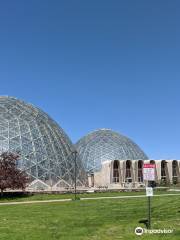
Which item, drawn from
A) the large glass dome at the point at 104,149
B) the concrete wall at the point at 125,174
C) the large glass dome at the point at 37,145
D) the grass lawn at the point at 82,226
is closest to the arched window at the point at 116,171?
the concrete wall at the point at 125,174

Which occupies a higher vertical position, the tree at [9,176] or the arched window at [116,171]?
the arched window at [116,171]

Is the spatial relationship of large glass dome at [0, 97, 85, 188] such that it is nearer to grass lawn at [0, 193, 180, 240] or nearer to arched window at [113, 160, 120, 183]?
arched window at [113, 160, 120, 183]

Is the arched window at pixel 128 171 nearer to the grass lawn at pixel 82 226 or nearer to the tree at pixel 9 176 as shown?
the tree at pixel 9 176

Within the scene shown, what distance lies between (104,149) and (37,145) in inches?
2288

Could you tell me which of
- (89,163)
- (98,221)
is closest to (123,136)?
(89,163)

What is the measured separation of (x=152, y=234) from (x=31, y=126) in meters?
53.8

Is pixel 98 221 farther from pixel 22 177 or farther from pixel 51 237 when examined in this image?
pixel 22 177

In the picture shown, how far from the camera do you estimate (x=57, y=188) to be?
64.1 m

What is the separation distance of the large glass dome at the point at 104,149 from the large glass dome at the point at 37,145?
46238mm

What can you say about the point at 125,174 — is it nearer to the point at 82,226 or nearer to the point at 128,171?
the point at 128,171

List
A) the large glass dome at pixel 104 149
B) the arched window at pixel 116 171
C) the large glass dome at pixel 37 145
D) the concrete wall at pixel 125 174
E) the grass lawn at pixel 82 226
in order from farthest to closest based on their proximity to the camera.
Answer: the large glass dome at pixel 104 149 → the arched window at pixel 116 171 → the concrete wall at pixel 125 174 → the large glass dome at pixel 37 145 → the grass lawn at pixel 82 226

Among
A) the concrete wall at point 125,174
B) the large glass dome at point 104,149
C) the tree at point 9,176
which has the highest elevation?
the large glass dome at point 104,149

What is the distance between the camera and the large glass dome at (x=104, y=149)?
398 feet

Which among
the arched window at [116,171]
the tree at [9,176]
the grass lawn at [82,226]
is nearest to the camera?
the grass lawn at [82,226]
